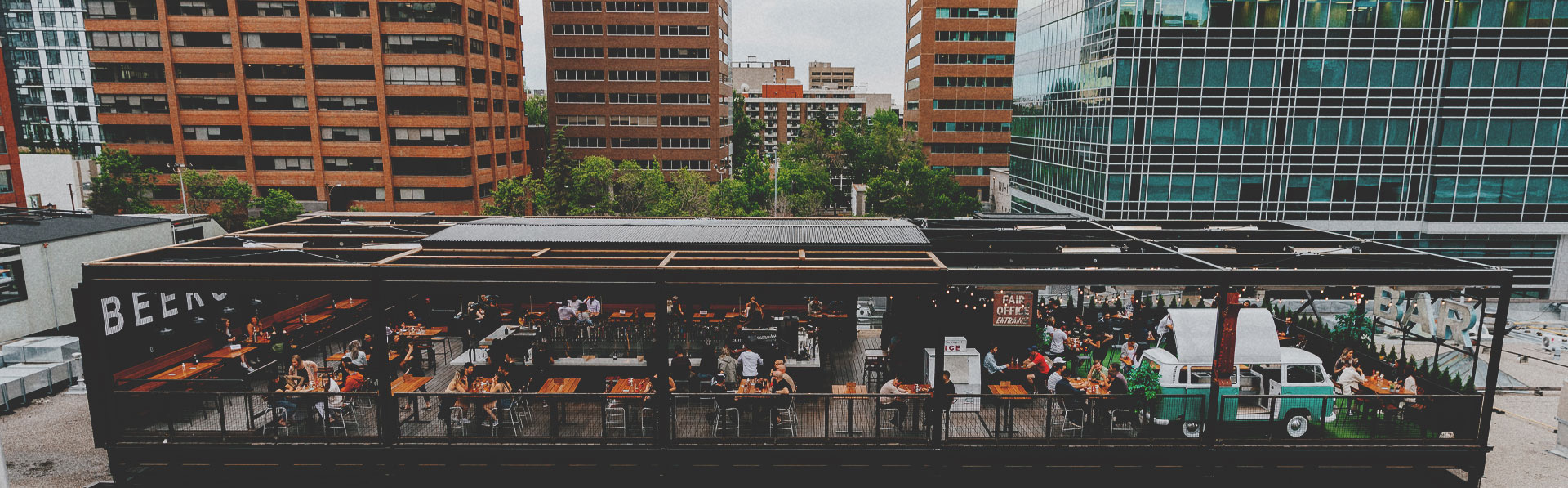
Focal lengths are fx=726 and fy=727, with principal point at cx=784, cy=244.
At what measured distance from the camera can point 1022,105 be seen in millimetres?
53156

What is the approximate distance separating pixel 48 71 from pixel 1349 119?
454 feet

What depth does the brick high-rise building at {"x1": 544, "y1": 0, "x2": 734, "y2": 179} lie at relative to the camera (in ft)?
260

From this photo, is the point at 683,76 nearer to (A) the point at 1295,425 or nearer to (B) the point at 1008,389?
(B) the point at 1008,389

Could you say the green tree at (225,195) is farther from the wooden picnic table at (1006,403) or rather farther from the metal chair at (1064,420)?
the metal chair at (1064,420)

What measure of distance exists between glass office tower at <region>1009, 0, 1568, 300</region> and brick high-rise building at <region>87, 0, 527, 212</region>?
49.1m

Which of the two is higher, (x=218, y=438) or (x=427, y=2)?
(x=427, y=2)

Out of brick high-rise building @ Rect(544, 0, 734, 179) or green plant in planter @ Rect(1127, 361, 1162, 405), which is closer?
green plant in planter @ Rect(1127, 361, 1162, 405)

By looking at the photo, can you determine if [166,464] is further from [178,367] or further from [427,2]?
[427,2]

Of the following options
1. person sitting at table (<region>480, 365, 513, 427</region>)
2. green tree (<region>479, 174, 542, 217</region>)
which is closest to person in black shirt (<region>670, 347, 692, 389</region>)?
person sitting at table (<region>480, 365, 513, 427</region>)

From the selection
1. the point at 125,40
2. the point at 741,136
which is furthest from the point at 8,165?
the point at 741,136

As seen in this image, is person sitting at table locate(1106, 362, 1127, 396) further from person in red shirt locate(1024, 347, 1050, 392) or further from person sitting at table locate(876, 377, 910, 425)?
person sitting at table locate(876, 377, 910, 425)

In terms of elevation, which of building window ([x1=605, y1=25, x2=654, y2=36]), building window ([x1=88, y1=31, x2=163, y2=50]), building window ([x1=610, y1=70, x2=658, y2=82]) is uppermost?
building window ([x1=605, y1=25, x2=654, y2=36])

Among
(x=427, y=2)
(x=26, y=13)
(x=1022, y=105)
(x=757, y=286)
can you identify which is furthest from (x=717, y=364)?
(x=26, y=13)

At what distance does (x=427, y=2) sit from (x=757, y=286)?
190ft
